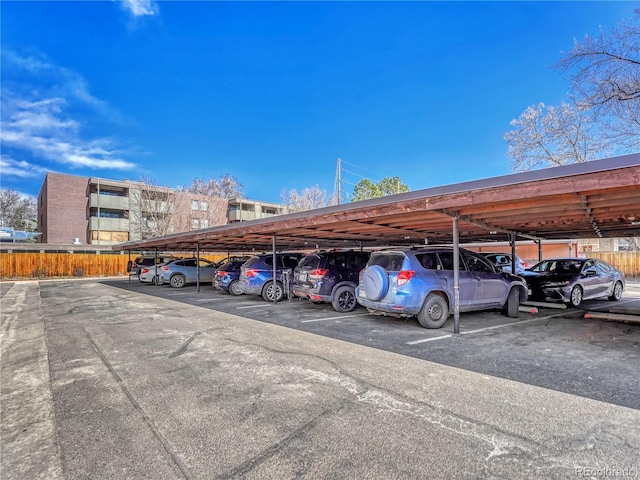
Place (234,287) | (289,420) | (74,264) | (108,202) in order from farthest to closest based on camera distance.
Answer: (108,202) < (74,264) < (234,287) < (289,420)

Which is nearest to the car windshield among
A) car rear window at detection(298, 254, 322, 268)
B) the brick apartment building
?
car rear window at detection(298, 254, 322, 268)

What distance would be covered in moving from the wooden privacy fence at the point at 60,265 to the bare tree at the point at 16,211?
27994 mm

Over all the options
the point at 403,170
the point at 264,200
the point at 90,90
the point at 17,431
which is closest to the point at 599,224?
the point at 17,431

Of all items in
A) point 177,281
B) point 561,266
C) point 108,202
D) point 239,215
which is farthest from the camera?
point 239,215

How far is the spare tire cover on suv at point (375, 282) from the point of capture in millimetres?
6992

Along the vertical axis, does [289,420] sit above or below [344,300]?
below

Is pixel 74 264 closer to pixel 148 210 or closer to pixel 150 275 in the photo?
pixel 148 210

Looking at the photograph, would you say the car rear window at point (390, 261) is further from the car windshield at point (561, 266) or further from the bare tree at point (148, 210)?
the bare tree at point (148, 210)

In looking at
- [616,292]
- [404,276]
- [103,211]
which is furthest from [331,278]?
[103,211]

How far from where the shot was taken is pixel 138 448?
275 cm

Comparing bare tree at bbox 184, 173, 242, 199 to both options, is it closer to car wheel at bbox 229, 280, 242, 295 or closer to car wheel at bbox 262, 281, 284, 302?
car wheel at bbox 229, 280, 242, 295

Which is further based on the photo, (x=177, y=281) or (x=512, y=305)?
(x=177, y=281)

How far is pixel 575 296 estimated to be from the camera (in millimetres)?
9906

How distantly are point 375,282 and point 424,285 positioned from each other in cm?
97
